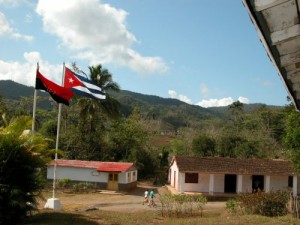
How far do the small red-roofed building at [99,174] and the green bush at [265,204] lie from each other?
18.6 meters

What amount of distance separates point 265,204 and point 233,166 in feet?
54.1

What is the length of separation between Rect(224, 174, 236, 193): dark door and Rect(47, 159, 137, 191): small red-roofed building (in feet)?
30.6

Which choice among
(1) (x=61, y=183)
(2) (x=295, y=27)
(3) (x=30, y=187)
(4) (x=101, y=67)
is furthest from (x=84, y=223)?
(4) (x=101, y=67)

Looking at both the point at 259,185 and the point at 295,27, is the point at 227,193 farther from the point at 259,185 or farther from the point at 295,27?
the point at 295,27

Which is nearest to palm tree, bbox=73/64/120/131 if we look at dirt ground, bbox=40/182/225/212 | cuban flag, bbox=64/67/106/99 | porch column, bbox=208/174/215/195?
dirt ground, bbox=40/182/225/212

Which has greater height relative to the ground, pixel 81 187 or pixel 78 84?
pixel 78 84

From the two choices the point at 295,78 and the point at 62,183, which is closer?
the point at 295,78

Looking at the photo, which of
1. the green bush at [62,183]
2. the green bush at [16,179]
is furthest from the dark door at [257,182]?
the green bush at [16,179]

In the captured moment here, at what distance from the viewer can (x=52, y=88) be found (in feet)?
62.5

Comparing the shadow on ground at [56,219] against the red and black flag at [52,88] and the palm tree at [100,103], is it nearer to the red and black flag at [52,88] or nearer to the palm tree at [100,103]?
the red and black flag at [52,88]

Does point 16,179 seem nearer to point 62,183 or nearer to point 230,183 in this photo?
point 62,183

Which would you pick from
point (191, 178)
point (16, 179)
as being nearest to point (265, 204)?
point (16, 179)

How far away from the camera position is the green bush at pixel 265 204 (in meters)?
19.7

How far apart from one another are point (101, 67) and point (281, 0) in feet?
148
